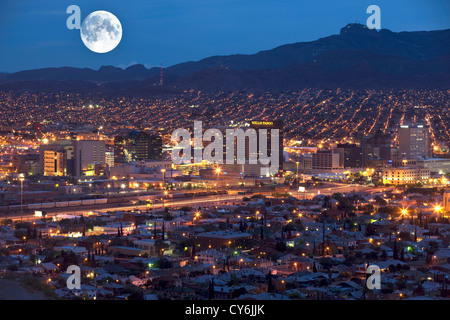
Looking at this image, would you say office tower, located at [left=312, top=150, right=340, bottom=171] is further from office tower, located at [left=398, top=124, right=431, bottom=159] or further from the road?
the road

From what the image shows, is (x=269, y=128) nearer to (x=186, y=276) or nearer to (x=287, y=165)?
(x=287, y=165)

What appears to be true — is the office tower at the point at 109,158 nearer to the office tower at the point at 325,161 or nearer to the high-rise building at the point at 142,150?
the high-rise building at the point at 142,150

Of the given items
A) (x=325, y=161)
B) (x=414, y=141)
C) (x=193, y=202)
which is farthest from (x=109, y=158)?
(x=414, y=141)

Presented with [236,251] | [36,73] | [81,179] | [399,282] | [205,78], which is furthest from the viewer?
[36,73]

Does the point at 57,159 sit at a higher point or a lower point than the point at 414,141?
lower

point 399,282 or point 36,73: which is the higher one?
point 36,73

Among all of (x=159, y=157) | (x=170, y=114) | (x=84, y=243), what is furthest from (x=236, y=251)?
(x=170, y=114)

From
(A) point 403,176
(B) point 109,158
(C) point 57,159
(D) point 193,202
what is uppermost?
(C) point 57,159

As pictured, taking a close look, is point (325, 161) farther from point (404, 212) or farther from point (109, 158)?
point (404, 212)
